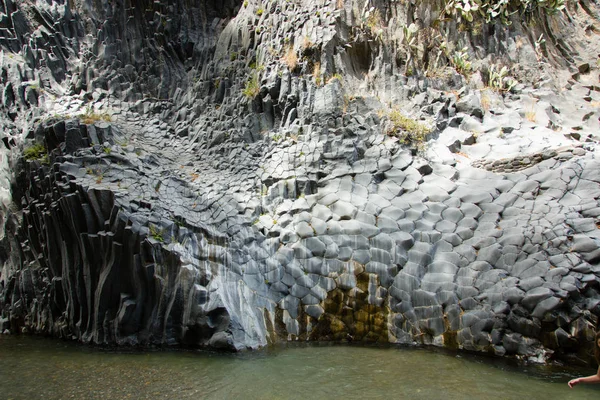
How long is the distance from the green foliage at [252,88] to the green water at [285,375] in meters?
6.28

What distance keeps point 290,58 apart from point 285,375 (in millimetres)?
7614

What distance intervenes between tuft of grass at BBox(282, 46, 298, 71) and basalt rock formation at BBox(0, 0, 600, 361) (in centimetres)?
3

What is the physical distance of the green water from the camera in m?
5.09

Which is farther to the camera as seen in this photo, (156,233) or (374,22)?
(374,22)

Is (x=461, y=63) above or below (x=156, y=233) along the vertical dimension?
above

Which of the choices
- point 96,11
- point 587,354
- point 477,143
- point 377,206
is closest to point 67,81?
point 96,11

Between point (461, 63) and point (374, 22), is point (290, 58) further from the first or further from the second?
point (461, 63)

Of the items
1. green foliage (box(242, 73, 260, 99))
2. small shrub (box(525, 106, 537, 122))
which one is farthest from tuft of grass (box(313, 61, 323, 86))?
small shrub (box(525, 106, 537, 122))

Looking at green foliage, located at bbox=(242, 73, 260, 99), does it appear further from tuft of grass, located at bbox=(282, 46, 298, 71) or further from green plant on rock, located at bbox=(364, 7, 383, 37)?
green plant on rock, located at bbox=(364, 7, 383, 37)

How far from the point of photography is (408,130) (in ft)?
31.2

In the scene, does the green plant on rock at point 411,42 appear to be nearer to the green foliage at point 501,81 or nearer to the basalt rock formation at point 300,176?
the basalt rock formation at point 300,176

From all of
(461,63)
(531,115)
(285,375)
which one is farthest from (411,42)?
(285,375)

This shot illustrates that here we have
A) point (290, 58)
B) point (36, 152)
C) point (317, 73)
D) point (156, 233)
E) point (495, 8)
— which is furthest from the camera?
point (495, 8)

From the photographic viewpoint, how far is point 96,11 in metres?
12.7
